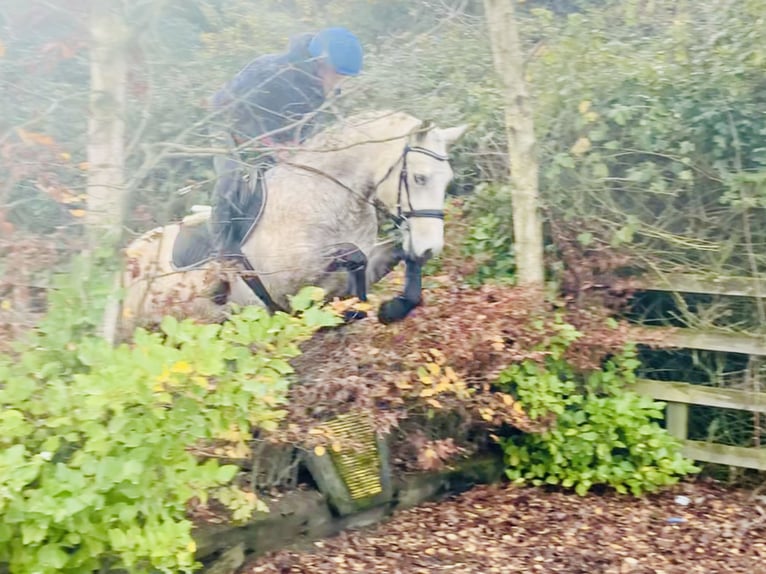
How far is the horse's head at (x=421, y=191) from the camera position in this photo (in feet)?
14.4

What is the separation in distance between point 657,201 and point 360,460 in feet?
8.63

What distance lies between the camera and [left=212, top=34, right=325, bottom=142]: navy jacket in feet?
14.6

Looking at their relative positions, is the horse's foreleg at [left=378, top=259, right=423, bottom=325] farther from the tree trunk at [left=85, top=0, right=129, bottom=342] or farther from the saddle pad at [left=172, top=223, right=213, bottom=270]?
the tree trunk at [left=85, top=0, right=129, bottom=342]

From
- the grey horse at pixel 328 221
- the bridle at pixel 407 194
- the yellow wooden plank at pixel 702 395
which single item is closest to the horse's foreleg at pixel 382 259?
the grey horse at pixel 328 221

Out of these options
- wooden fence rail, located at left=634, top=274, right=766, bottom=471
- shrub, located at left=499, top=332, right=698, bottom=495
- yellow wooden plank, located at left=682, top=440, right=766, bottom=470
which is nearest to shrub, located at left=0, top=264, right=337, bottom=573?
shrub, located at left=499, top=332, right=698, bottom=495

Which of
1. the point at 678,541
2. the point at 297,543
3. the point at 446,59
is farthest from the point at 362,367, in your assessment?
the point at 446,59

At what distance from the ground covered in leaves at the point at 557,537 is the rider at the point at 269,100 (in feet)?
5.71

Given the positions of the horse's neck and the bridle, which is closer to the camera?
the bridle

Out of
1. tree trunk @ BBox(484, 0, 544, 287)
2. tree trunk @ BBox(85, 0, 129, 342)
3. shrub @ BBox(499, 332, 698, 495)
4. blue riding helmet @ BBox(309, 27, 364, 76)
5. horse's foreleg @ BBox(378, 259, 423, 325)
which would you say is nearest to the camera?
tree trunk @ BBox(85, 0, 129, 342)

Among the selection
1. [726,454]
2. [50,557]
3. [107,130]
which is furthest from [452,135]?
Result: [50,557]

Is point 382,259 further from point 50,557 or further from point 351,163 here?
point 50,557

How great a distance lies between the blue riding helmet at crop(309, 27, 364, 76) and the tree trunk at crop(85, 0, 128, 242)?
3.22ft

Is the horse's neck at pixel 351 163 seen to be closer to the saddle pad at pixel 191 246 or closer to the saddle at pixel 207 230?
the saddle at pixel 207 230

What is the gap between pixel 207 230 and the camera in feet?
16.3
